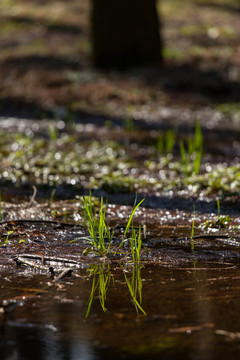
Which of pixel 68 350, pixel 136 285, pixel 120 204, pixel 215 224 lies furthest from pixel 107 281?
pixel 120 204

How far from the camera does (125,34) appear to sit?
482 inches

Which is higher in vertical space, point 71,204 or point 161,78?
point 161,78

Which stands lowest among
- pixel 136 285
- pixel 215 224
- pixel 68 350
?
pixel 68 350

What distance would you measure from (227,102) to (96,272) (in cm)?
800

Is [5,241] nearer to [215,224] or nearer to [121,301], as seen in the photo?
[121,301]

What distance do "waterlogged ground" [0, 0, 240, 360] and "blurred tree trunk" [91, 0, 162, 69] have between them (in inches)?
16.9

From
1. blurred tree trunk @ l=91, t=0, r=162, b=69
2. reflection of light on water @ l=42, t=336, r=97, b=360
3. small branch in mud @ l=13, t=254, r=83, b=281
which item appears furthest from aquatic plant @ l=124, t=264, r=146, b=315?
blurred tree trunk @ l=91, t=0, r=162, b=69

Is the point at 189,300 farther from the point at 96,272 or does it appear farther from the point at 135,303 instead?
the point at 96,272

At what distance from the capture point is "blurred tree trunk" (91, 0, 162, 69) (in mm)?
11961

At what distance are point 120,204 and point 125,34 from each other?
293 inches

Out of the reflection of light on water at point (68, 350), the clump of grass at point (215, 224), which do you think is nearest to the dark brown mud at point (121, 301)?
the reflection of light on water at point (68, 350)

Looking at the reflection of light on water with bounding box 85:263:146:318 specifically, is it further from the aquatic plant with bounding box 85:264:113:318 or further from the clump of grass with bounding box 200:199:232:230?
the clump of grass with bounding box 200:199:232:230

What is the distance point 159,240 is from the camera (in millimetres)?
4172

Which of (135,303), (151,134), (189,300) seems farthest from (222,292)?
(151,134)
